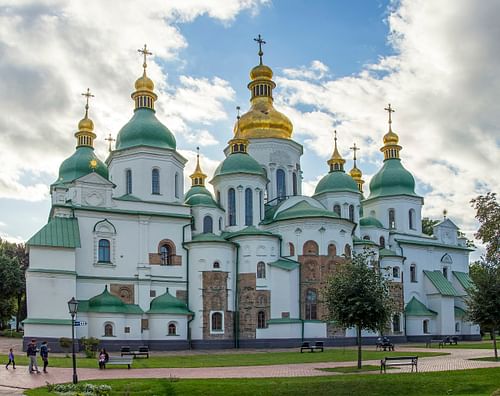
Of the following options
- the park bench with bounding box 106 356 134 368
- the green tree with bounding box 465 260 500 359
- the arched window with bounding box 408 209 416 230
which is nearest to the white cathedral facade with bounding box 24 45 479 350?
the arched window with bounding box 408 209 416 230

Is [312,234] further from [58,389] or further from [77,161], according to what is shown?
[58,389]

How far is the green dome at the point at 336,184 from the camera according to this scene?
58.6 m

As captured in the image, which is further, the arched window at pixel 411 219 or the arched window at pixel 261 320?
the arched window at pixel 411 219

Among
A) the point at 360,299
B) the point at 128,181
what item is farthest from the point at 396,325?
the point at 360,299

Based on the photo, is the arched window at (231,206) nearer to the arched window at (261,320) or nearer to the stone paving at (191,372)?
the arched window at (261,320)

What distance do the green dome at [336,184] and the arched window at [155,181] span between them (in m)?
17.0

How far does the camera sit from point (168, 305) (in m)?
46.6

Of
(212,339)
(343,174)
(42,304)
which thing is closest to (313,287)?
(212,339)

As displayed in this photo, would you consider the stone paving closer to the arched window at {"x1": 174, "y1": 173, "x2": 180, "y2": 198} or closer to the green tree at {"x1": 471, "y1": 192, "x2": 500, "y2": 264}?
the green tree at {"x1": 471, "y1": 192, "x2": 500, "y2": 264}

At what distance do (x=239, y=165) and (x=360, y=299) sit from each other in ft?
89.0

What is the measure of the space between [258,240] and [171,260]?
7.04m

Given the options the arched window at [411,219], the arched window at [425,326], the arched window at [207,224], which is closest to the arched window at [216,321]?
the arched window at [207,224]

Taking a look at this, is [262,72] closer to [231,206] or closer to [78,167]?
[231,206]

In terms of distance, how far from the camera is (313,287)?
159 ft
